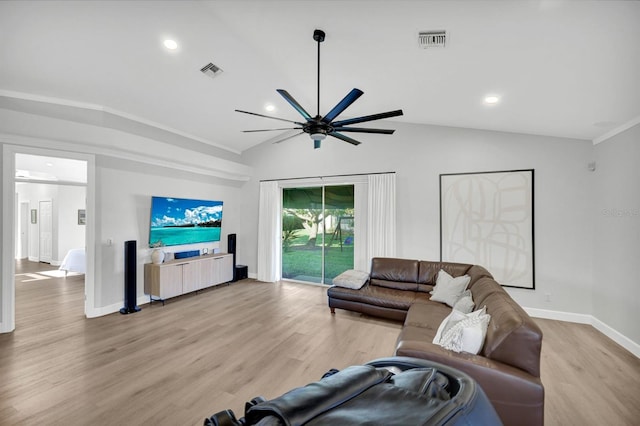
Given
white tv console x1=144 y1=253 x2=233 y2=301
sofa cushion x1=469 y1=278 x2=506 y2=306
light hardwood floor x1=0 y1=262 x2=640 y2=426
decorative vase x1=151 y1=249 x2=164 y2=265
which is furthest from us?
decorative vase x1=151 y1=249 x2=164 y2=265

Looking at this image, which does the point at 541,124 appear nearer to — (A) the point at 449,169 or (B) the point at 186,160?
(A) the point at 449,169

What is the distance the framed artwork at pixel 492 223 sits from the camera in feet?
14.1

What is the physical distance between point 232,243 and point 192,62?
3.93m

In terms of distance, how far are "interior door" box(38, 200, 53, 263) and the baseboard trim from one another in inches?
460

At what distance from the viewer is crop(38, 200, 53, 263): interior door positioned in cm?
809

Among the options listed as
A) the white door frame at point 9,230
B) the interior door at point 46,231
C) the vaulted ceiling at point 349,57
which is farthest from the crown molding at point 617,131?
the interior door at point 46,231

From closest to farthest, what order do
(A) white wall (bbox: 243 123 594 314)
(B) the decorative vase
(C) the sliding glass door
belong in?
(A) white wall (bbox: 243 123 594 314)
(B) the decorative vase
(C) the sliding glass door

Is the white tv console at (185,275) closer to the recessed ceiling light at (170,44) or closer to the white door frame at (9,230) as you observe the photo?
the white door frame at (9,230)

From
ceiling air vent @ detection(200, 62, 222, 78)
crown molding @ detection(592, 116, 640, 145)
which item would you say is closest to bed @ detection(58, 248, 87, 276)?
ceiling air vent @ detection(200, 62, 222, 78)

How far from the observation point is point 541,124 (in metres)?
3.76

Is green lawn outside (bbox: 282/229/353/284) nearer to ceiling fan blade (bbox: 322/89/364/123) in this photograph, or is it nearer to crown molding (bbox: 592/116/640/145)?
ceiling fan blade (bbox: 322/89/364/123)

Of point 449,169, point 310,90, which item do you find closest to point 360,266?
point 449,169

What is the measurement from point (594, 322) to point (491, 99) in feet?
11.2

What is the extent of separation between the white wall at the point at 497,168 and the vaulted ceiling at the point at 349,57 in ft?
1.10
